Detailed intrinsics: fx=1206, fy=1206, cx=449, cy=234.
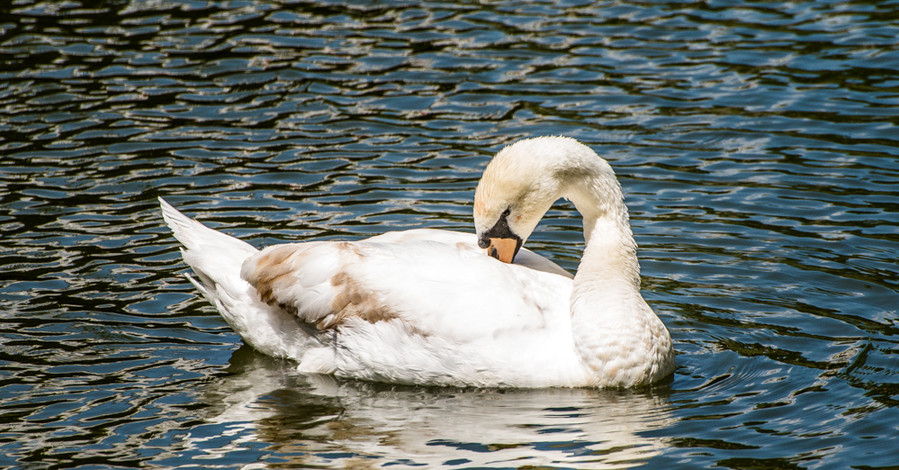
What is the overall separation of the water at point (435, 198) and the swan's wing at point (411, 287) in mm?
443

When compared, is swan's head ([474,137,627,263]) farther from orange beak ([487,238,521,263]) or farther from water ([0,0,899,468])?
water ([0,0,899,468])

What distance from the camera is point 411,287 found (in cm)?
698

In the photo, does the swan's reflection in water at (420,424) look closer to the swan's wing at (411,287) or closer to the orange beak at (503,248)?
the swan's wing at (411,287)

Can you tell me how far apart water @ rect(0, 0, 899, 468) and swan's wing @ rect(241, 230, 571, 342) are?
0.44 metres

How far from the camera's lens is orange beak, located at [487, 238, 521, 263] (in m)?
7.37

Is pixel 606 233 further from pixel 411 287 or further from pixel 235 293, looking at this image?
pixel 235 293

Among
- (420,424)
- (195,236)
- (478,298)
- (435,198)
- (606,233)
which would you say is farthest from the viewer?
(435,198)

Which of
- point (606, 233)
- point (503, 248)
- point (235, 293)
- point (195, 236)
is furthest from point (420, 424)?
point (195, 236)

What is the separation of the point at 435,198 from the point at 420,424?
12.3 ft

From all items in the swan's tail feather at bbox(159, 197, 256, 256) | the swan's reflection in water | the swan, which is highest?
the swan's tail feather at bbox(159, 197, 256, 256)

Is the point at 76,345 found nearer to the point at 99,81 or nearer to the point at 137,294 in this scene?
the point at 137,294

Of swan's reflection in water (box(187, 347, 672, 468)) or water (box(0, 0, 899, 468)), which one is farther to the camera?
water (box(0, 0, 899, 468))

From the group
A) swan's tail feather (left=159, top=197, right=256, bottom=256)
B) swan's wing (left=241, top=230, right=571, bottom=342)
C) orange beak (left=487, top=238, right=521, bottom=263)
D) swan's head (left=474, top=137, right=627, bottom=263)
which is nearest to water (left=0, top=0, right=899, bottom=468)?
swan's wing (left=241, top=230, right=571, bottom=342)

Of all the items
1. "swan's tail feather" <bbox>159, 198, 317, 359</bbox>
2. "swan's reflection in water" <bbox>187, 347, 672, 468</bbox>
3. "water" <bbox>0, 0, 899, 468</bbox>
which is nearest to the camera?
"swan's reflection in water" <bbox>187, 347, 672, 468</bbox>
